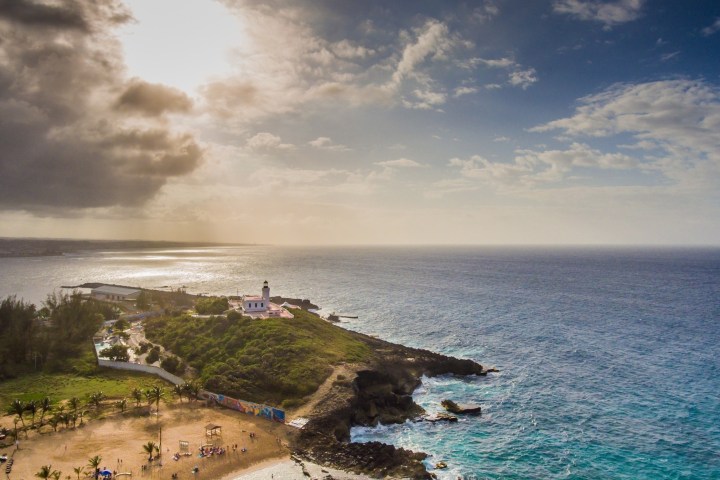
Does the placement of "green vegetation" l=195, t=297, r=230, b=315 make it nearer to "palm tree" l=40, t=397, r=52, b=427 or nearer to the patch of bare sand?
the patch of bare sand

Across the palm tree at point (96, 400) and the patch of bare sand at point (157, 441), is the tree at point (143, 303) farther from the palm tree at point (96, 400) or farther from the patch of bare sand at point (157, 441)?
the patch of bare sand at point (157, 441)

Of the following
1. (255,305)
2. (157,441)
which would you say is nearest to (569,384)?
(157,441)

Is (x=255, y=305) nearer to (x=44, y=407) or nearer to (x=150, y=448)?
(x=44, y=407)

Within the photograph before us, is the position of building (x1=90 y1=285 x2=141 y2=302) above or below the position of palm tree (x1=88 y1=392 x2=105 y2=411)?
above

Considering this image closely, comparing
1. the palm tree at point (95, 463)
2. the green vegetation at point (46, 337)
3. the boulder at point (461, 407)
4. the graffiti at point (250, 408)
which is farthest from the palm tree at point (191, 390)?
the boulder at point (461, 407)

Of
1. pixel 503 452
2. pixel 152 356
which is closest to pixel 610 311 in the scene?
pixel 503 452

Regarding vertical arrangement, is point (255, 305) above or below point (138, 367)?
above

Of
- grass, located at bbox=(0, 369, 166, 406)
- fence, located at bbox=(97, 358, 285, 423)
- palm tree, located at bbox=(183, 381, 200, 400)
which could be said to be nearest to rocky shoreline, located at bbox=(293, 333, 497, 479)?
fence, located at bbox=(97, 358, 285, 423)
